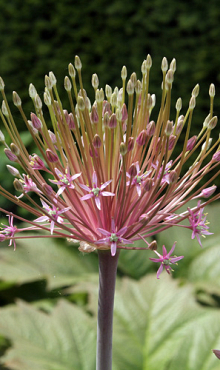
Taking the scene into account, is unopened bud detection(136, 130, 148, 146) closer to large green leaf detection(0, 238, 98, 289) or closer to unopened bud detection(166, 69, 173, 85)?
unopened bud detection(166, 69, 173, 85)

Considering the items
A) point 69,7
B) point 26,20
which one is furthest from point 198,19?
point 26,20

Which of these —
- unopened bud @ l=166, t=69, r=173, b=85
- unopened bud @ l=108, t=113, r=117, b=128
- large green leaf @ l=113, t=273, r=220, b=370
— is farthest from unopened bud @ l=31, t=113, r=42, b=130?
large green leaf @ l=113, t=273, r=220, b=370

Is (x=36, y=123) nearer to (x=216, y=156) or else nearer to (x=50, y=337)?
(x=216, y=156)

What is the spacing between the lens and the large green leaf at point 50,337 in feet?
2.85

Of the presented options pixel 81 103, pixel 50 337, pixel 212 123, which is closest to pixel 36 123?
pixel 81 103

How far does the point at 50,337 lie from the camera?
3.08 feet

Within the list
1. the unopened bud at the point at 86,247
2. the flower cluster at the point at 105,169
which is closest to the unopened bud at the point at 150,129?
the flower cluster at the point at 105,169

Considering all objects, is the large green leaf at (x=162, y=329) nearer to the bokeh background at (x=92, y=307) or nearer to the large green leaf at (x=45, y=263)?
the bokeh background at (x=92, y=307)

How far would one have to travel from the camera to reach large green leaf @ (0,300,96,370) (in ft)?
2.85

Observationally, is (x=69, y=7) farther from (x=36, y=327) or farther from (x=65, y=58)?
(x=36, y=327)

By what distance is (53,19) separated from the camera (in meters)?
2.81

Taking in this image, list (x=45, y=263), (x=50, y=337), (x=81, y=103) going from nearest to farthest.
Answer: (x=81, y=103), (x=50, y=337), (x=45, y=263)

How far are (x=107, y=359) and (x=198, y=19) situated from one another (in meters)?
2.42

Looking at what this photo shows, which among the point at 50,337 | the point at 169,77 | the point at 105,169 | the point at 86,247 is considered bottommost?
the point at 50,337
